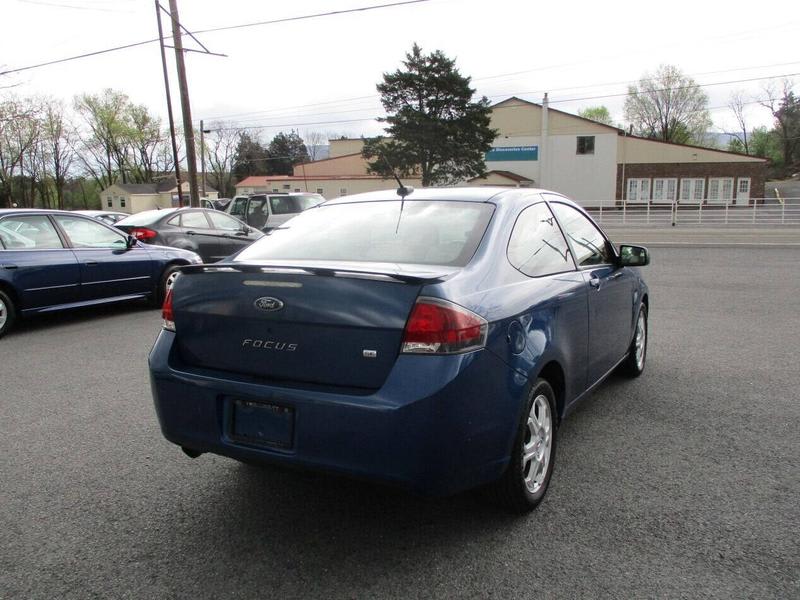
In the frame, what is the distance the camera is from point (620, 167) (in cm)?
5456

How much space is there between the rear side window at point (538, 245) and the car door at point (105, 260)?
656 cm

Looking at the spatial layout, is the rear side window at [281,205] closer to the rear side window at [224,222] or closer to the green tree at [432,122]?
the rear side window at [224,222]

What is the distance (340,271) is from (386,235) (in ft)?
2.23

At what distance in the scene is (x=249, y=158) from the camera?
93.2 metres

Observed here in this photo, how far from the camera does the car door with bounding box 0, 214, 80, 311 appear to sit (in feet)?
24.5

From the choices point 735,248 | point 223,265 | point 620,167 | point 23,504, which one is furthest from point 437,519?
point 620,167

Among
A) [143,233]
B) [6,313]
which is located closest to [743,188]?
[143,233]

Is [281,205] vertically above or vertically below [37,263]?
above

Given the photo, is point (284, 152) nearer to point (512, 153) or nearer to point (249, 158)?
point (249, 158)

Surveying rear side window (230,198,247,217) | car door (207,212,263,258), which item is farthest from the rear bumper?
rear side window (230,198,247,217)

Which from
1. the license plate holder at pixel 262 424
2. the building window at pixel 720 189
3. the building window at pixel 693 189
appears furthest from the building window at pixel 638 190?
the license plate holder at pixel 262 424

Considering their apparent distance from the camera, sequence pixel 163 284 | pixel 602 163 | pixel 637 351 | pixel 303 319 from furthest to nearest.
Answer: pixel 602 163 < pixel 163 284 < pixel 637 351 < pixel 303 319

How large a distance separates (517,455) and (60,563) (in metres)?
1.96

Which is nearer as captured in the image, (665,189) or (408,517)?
(408,517)
